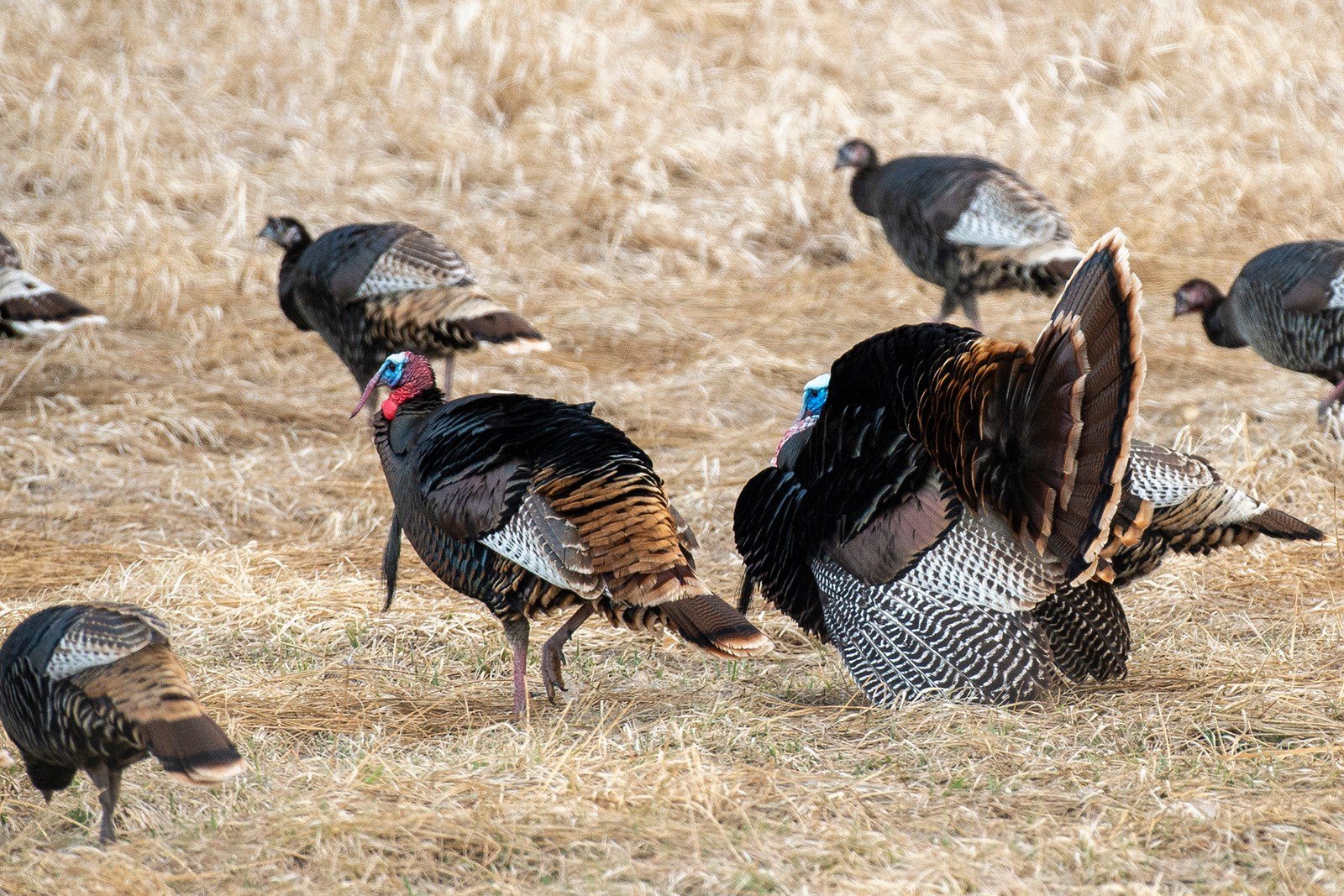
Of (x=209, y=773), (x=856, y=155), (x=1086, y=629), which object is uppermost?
(x=856, y=155)

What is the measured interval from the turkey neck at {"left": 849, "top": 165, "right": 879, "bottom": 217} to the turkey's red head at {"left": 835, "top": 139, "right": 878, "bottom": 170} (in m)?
0.05

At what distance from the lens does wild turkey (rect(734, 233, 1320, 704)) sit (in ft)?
11.8

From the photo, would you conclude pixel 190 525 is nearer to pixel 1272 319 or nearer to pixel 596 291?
pixel 596 291

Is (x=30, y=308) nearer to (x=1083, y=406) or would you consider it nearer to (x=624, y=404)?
(x=624, y=404)

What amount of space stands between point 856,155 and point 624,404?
2290 mm

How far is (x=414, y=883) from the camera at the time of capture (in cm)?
272

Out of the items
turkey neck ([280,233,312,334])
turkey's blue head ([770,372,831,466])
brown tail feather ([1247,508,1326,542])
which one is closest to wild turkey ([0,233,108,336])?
turkey neck ([280,233,312,334])

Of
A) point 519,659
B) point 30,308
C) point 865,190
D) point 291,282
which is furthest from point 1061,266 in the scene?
point 30,308

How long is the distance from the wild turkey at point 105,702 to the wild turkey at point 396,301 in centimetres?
310

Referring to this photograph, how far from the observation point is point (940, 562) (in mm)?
3615

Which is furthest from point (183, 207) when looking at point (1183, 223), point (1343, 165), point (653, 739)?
point (1343, 165)

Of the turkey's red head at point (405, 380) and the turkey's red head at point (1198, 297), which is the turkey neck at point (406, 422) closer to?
the turkey's red head at point (405, 380)

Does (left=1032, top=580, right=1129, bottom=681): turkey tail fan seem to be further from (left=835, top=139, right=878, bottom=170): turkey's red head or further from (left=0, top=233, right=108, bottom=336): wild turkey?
(left=835, top=139, right=878, bottom=170): turkey's red head

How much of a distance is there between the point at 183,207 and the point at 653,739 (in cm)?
685
